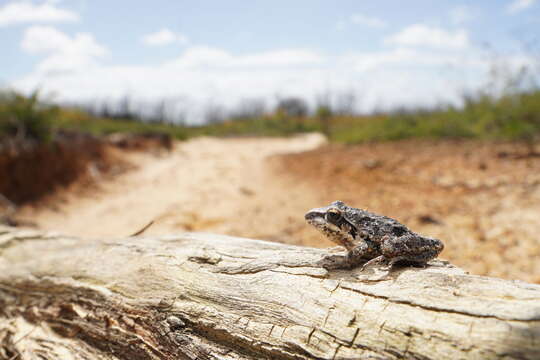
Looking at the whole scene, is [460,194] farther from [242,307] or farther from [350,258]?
[242,307]

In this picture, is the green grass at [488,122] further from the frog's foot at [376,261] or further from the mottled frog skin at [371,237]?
the frog's foot at [376,261]

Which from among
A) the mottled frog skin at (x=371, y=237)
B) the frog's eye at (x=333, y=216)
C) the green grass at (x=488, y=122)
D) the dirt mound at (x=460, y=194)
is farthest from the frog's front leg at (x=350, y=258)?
the green grass at (x=488, y=122)

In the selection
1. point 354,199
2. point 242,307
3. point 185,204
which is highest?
point 242,307

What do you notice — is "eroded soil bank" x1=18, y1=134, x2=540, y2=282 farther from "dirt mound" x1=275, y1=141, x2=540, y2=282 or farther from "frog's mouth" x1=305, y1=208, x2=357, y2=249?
"frog's mouth" x1=305, y1=208, x2=357, y2=249

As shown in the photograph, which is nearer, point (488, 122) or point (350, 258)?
point (350, 258)

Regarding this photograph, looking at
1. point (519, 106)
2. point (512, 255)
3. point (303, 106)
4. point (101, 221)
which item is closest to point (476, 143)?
point (519, 106)

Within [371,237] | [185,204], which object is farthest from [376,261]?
[185,204]

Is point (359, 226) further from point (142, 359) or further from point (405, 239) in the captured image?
point (142, 359)
